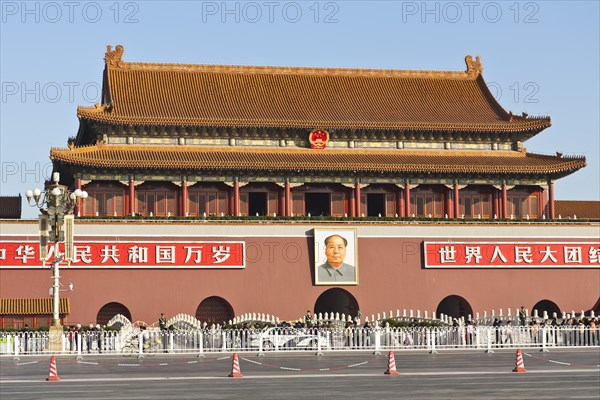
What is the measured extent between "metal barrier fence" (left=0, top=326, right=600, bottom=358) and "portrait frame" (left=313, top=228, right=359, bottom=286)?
10.5 m

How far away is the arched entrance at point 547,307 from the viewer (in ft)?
184

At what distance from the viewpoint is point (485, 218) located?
57.2 metres

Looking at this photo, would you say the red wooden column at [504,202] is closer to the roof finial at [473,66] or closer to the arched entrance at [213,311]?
the roof finial at [473,66]

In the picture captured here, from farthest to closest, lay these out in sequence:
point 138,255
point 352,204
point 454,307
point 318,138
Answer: point 318,138
point 352,204
point 454,307
point 138,255

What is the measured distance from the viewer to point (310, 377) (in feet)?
96.6

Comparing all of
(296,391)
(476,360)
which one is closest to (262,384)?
(296,391)

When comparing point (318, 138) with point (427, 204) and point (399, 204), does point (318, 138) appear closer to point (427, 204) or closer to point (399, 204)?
point (399, 204)

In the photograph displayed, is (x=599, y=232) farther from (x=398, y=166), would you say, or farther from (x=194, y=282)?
(x=194, y=282)

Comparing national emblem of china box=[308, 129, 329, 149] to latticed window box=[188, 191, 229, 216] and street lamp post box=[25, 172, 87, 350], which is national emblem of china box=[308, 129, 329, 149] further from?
street lamp post box=[25, 172, 87, 350]

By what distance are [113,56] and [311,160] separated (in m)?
12.6

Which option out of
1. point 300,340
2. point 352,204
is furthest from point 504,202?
point 300,340

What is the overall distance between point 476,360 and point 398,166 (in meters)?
22.0

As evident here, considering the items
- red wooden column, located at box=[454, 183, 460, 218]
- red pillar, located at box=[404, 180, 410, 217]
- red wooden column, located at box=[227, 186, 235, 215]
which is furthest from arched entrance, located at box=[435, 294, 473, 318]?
red wooden column, located at box=[227, 186, 235, 215]

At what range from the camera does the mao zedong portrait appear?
53.8 metres
